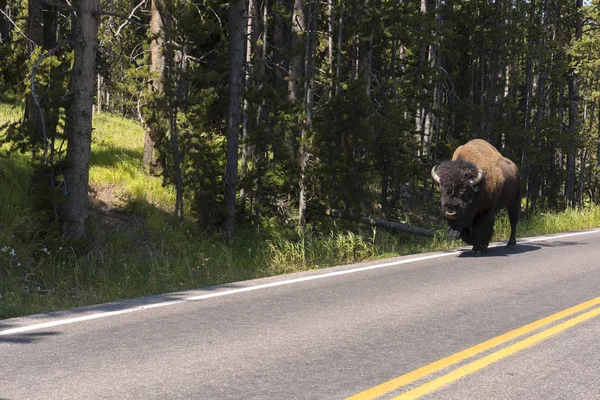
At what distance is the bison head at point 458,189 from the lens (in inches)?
410

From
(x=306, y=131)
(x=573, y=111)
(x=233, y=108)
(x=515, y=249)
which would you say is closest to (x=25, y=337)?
(x=233, y=108)

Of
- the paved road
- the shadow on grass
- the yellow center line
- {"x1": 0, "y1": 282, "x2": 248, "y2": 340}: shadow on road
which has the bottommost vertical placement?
the yellow center line

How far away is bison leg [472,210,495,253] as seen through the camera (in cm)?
1135

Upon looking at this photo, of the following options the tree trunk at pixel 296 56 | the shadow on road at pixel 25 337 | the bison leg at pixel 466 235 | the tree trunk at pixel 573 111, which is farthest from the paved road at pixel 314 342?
the tree trunk at pixel 573 111

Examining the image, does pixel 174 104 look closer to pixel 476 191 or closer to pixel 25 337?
pixel 476 191

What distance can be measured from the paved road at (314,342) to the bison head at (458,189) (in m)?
1.94

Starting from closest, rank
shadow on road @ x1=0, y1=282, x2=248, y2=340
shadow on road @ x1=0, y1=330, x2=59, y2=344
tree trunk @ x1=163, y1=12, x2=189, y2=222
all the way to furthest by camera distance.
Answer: shadow on road @ x1=0, y1=330, x2=59, y2=344 → shadow on road @ x1=0, y1=282, x2=248, y2=340 → tree trunk @ x1=163, y1=12, x2=189, y2=222

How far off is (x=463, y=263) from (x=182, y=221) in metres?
6.24

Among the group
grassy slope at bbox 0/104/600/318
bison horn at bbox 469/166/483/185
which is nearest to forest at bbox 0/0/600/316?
grassy slope at bbox 0/104/600/318

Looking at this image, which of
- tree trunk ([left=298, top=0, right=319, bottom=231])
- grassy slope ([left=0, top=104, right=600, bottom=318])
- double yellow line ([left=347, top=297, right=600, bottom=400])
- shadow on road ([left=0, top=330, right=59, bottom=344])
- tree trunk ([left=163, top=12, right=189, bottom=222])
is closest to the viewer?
double yellow line ([left=347, top=297, right=600, bottom=400])

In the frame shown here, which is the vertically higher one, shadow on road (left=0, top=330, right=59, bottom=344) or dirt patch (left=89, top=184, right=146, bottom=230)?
dirt patch (left=89, top=184, right=146, bottom=230)

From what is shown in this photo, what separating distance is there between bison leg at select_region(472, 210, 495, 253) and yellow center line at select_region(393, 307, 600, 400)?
4.43 m

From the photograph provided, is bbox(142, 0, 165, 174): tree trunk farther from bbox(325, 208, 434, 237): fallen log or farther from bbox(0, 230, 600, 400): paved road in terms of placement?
bbox(0, 230, 600, 400): paved road

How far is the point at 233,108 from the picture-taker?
13758 millimetres
